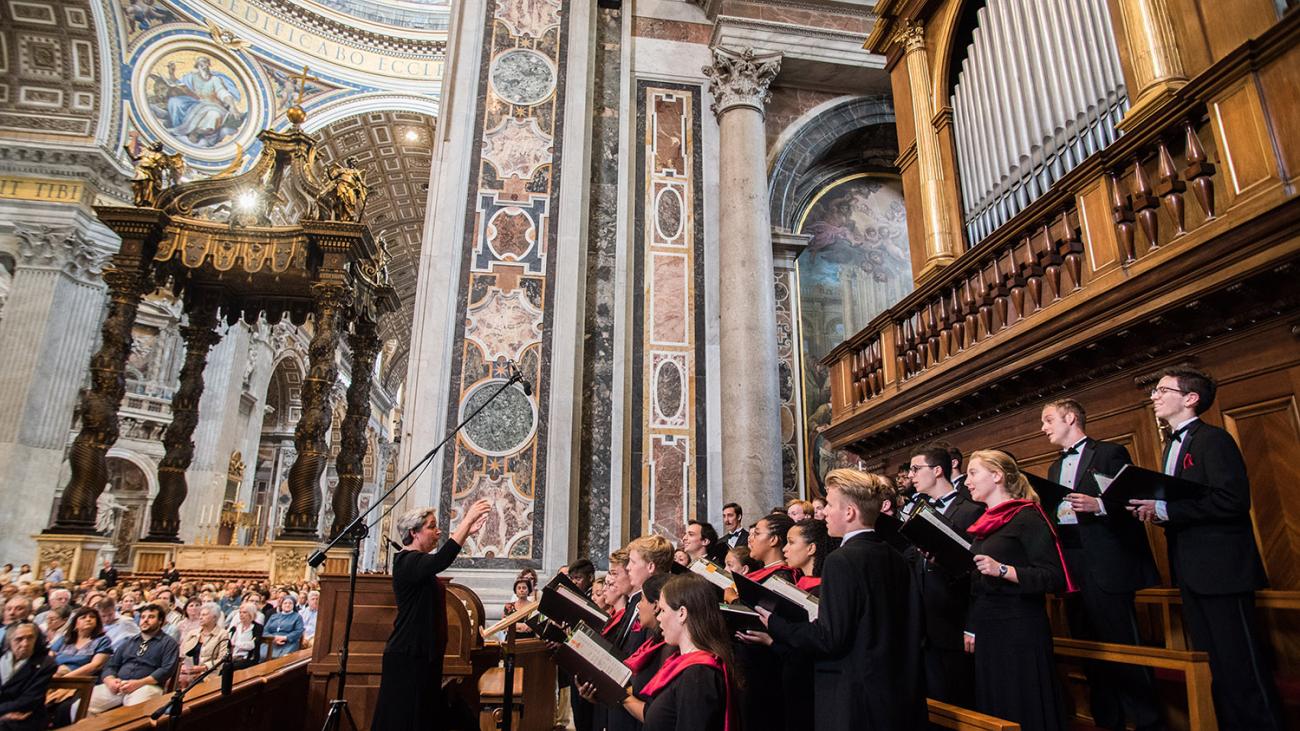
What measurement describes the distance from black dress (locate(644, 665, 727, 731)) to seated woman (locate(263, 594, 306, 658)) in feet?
20.0

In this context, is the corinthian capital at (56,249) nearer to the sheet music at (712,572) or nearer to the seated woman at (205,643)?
the seated woman at (205,643)

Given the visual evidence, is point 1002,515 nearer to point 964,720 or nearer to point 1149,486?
point 1149,486

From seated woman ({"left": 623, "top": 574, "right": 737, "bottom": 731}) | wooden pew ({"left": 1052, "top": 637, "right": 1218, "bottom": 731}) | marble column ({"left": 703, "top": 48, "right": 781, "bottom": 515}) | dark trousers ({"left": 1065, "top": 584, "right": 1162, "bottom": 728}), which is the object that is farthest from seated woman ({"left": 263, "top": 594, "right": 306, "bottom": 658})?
wooden pew ({"left": 1052, "top": 637, "right": 1218, "bottom": 731})

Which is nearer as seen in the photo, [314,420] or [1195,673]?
[1195,673]


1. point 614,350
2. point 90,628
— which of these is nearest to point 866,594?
point 90,628

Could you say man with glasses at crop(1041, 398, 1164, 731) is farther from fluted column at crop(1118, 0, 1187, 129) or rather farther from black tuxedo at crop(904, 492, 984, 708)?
fluted column at crop(1118, 0, 1187, 129)

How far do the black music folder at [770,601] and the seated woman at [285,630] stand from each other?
19.6 ft

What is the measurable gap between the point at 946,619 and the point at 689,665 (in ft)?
6.23

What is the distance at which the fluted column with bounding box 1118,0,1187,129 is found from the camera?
13.3 feet

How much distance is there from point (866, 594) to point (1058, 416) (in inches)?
64.0

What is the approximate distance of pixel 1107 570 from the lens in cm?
328

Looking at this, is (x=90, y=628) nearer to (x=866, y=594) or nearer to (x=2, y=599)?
(x=2, y=599)

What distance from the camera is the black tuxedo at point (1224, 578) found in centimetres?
254

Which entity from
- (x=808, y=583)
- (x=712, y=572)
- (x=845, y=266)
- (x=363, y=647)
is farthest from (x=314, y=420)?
(x=808, y=583)
